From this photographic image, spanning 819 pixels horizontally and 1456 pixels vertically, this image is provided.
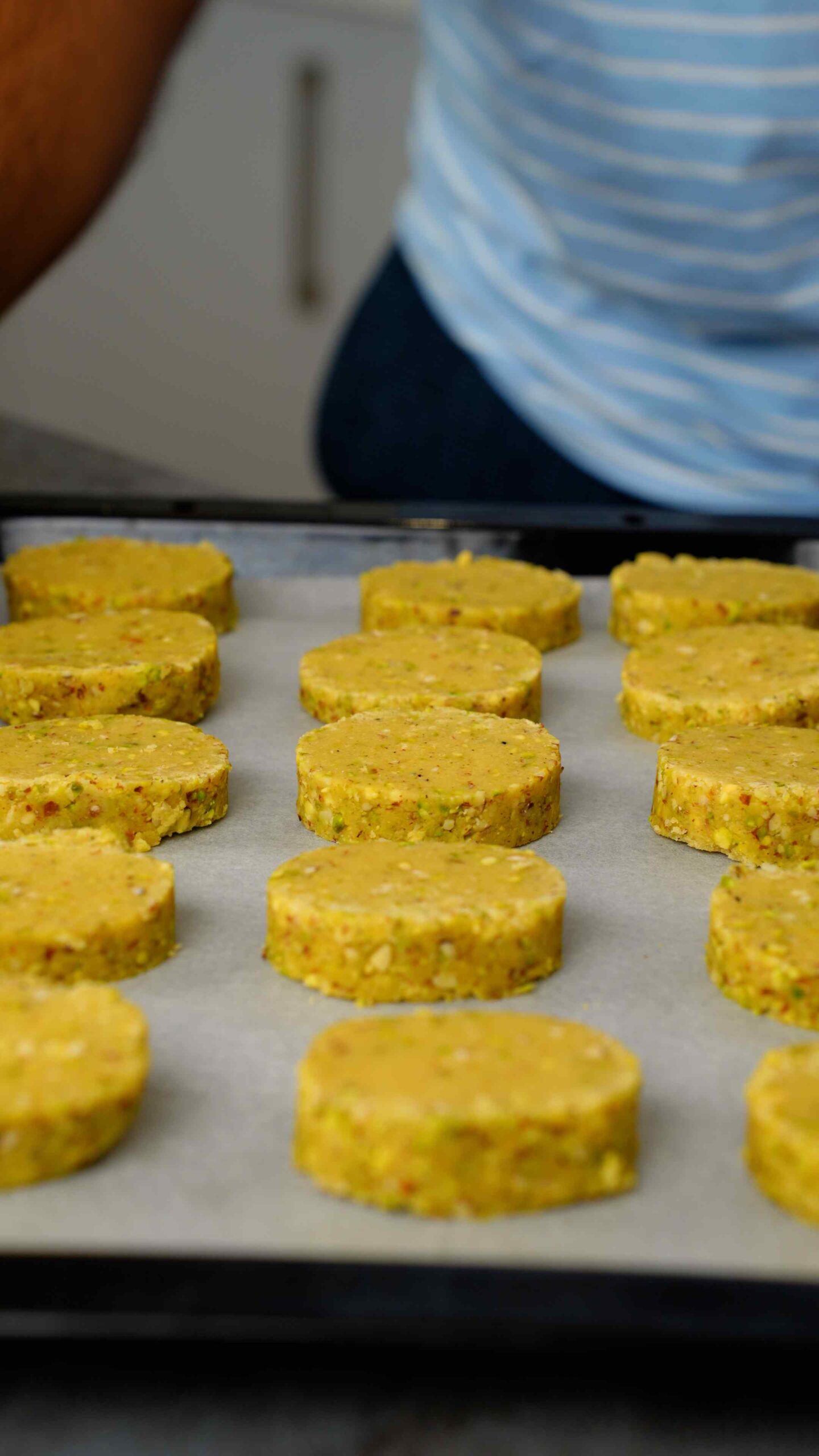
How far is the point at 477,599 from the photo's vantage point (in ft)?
6.54

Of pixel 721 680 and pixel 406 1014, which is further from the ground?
pixel 721 680

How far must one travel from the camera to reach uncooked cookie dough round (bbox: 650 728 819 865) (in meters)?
1.43

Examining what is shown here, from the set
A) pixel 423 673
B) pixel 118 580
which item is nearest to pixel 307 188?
pixel 118 580

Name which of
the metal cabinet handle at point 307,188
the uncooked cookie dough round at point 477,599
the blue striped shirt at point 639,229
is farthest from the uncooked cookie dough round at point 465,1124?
the metal cabinet handle at point 307,188

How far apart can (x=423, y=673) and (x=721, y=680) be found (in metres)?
0.34

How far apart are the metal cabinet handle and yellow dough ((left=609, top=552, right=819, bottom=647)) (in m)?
4.29

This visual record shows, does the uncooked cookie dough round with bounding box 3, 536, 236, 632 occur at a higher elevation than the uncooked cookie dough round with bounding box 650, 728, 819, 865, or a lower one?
higher

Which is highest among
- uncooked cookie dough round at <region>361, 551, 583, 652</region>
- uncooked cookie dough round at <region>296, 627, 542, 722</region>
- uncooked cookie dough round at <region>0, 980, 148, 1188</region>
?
uncooked cookie dough round at <region>361, 551, 583, 652</region>

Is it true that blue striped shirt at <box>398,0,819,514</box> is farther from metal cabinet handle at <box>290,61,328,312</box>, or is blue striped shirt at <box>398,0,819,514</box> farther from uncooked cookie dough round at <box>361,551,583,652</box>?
metal cabinet handle at <box>290,61,328,312</box>

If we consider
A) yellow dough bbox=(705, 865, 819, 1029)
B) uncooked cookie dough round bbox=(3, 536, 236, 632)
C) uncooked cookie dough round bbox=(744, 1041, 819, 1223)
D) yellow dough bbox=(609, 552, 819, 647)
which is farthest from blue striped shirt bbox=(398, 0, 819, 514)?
uncooked cookie dough round bbox=(744, 1041, 819, 1223)

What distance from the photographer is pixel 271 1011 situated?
45.7 inches

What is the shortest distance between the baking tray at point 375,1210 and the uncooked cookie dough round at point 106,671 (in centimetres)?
28

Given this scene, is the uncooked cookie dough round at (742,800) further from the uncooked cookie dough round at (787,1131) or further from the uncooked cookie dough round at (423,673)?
the uncooked cookie dough round at (787,1131)

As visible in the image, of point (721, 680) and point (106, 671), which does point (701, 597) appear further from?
point (106, 671)
